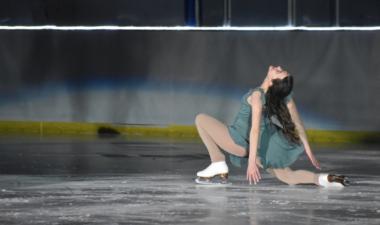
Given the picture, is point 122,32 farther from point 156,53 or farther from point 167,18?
point 167,18

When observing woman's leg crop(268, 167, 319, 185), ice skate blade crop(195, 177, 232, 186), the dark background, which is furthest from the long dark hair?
the dark background

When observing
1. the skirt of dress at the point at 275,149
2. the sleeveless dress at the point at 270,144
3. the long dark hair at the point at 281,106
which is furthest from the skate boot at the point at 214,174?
the long dark hair at the point at 281,106

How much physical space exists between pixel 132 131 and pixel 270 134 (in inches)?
283

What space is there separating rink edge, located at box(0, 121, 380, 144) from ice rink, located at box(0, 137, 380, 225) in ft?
5.55

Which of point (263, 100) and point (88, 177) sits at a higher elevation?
point (263, 100)

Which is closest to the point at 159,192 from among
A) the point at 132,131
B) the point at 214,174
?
the point at 214,174

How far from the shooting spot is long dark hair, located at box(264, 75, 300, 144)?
32.8ft

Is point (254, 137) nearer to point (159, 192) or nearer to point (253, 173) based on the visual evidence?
point (253, 173)

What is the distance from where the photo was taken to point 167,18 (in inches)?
762

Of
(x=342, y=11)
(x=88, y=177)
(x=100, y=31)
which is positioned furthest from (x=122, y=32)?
(x=88, y=177)

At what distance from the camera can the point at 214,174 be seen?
34.3ft

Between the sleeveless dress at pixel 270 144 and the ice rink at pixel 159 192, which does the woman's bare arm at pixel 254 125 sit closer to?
the sleeveless dress at pixel 270 144

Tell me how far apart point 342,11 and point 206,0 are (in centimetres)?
212

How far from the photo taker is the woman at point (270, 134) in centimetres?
1002
